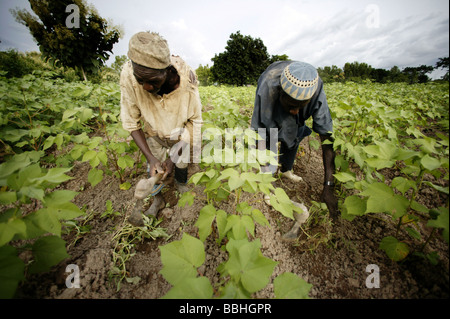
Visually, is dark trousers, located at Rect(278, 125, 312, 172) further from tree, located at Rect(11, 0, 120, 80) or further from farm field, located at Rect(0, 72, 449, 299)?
tree, located at Rect(11, 0, 120, 80)

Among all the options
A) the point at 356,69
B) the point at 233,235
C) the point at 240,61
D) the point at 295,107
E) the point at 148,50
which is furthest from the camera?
the point at 356,69

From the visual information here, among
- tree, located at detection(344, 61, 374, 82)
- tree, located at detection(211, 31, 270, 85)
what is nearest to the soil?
tree, located at detection(211, 31, 270, 85)

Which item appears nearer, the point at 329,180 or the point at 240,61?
the point at 329,180

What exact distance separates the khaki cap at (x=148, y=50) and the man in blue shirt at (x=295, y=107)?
102 centimetres

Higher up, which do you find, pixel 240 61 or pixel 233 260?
pixel 240 61

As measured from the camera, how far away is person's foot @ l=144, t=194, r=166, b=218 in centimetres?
186

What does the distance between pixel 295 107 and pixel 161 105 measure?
1.35 meters

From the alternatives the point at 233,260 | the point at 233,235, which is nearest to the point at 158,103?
the point at 233,235

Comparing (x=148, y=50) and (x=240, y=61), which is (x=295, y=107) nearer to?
(x=148, y=50)

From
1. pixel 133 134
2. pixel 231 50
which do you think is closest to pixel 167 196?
pixel 133 134

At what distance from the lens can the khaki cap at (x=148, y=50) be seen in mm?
1316

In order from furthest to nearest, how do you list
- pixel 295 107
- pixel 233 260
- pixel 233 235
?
pixel 295 107 < pixel 233 235 < pixel 233 260

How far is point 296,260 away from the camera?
148 centimetres

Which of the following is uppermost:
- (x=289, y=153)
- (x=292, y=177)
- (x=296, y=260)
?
(x=289, y=153)
